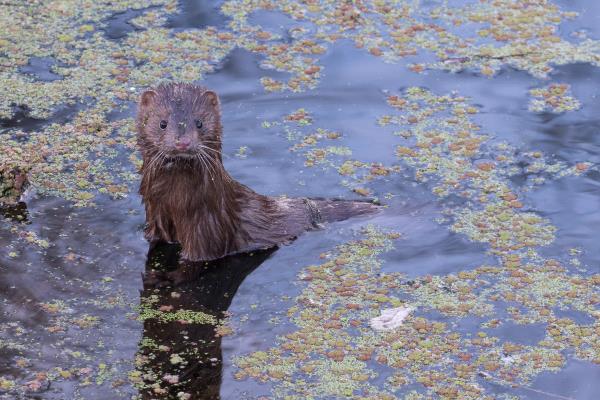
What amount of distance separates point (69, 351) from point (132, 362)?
15.2 inches

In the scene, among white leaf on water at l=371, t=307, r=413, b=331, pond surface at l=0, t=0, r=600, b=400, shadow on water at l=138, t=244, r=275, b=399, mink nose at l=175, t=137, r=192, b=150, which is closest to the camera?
shadow on water at l=138, t=244, r=275, b=399

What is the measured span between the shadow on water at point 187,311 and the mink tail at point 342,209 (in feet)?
1.95

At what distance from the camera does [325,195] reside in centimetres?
904

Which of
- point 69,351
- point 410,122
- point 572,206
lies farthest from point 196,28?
point 69,351

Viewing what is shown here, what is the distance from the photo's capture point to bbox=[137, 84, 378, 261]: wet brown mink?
7.81 metres

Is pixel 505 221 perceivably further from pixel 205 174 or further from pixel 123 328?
pixel 123 328

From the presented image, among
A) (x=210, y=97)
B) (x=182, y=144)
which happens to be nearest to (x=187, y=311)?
(x=182, y=144)

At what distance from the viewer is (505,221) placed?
8633 mm

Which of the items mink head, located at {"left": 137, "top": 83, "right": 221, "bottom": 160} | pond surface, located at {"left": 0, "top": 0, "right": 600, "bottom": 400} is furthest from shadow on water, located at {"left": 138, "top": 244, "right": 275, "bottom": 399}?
mink head, located at {"left": 137, "top": 83, "right": 221, "bottom": 160}

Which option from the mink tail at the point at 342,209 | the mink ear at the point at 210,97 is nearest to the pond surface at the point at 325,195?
the mink tail at the point at 342,209

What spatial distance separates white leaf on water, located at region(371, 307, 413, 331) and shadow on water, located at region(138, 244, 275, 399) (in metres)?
1.00

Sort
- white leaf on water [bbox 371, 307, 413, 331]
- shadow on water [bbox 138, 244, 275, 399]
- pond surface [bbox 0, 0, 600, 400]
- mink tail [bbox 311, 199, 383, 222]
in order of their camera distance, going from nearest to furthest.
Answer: shadow on water [bbox 138, 244, 275, 399] < pond surface [bbox 0, 0, 600, 400] < white leaf on water [bbox 371, 307, 413, 331] < mink tail [bbox 311, 199, 383, 222]

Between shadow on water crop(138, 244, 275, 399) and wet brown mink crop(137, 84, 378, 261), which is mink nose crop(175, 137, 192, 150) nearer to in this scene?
wet brown mink crop(137, 84, 378, 261)

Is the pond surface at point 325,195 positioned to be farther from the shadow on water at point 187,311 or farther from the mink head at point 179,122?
the mink head at point 179,122
